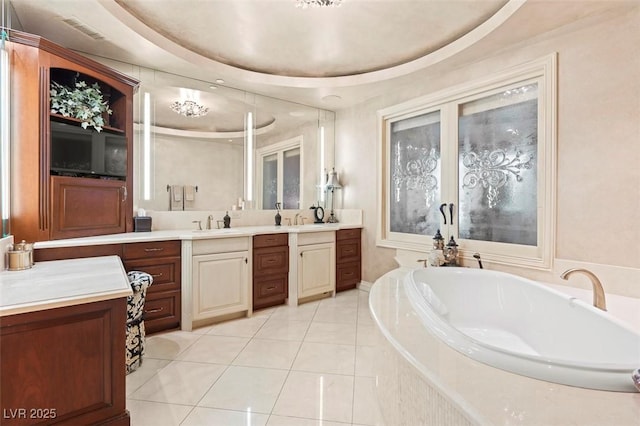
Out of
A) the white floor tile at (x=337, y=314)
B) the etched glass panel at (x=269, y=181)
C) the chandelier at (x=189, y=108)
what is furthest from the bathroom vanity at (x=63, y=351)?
the etched glass panel at (x=269, y=181)

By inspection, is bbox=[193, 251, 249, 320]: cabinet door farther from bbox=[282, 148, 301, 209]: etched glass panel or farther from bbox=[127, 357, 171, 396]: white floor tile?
bbox=[282, 148, 301, 209]: etched glass panel

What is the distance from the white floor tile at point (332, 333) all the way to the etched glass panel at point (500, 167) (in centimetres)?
146

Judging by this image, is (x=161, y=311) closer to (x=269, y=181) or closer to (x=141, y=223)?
(x=141, y=223)

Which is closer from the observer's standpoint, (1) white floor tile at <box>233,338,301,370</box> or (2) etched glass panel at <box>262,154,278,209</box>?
(1) white floor tile at <box>233,338,301,370</box>

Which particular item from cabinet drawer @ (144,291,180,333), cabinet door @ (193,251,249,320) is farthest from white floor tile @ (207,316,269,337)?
cabinet drawer @ (144,291,180,333)

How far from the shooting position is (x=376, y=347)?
1548 mm

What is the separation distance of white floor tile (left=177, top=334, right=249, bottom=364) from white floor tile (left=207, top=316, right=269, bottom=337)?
8cm

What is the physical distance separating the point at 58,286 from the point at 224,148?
2.39m

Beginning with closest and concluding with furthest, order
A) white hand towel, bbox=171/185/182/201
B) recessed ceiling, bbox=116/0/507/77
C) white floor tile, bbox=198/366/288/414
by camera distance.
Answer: white floor tile, bbox=198/366/288/414, recessed ceiling, bbox=116/0/507/77, white hand towel, bbox=171/185/182/201

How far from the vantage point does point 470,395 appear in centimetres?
83

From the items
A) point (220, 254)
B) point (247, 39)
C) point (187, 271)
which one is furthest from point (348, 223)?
point (247, 39)

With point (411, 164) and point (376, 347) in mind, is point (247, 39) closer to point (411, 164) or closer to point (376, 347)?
point (411, 164)

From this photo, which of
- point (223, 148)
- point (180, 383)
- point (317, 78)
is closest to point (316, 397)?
point (180, 383)

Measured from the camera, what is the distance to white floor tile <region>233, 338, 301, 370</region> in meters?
2.17
